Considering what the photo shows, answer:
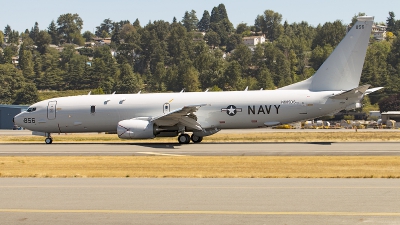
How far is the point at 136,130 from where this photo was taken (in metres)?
35.8

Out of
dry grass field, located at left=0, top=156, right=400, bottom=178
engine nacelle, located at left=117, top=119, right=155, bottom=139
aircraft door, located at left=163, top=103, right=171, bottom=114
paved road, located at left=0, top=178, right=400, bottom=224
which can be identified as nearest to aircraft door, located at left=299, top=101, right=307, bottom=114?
aircraft door, located at left=163, top=103, right=171, bottom=114

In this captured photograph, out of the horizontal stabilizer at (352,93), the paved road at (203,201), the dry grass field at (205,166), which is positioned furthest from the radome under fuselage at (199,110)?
the paved road at (203,201)

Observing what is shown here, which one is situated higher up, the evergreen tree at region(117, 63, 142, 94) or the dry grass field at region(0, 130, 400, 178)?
the evergreen tree at region(117, 63, 142, 94)

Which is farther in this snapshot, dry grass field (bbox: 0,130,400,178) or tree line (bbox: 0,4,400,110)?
tree line (bbox: 0,4,400,110)

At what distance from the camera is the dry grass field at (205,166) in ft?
63.7

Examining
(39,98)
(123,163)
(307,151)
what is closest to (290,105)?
(307,151)

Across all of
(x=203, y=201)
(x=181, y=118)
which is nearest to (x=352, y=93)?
(x=181, y=118)

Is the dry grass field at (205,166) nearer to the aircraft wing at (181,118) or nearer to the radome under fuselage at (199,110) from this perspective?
the aircraft wing at (181,118)

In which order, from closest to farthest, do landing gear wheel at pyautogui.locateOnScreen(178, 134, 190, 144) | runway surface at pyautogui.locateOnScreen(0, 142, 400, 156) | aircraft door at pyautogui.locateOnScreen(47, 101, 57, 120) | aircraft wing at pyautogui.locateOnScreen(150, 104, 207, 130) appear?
1. runway surface at pyautogui.locateOnScreen(0, 142, 400, 156)
2. aircraft wing at pyautogui.locateOnScreen(150, 104, 207, 130)
3. landing gear wheel at pyautogui.locateOnScreen(178, 134, 190, 144)
4. aircraft door at pyautogui.locateOnScreen(47, 101, 57, 120)

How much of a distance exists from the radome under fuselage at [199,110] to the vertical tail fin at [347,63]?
0.78 metres

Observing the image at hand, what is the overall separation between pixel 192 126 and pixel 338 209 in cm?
2425

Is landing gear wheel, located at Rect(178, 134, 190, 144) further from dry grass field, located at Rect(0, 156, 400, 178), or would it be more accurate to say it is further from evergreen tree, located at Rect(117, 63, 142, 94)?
evergreen tree, located at Rect(117, 63, 142, 94)

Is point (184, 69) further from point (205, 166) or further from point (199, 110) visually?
point (205, 166)

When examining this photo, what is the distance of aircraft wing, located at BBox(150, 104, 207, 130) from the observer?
35000 mm
